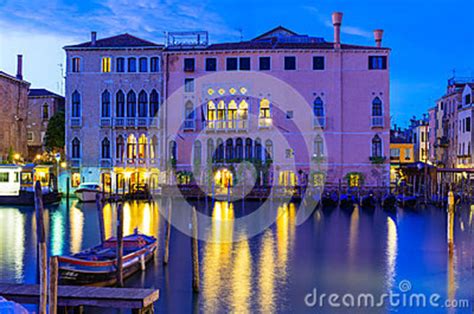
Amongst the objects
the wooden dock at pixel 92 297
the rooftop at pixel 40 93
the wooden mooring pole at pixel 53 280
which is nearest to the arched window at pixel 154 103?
the rooftop at pixel 40 93

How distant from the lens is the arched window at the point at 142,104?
28.4 m

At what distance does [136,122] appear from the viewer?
2838 centimetres

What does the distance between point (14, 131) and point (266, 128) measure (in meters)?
14.4

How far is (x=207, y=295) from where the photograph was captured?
959 cm

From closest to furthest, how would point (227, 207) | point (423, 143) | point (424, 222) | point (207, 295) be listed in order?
point (207, 295) < point (424, 222) < point (227, 207) < point (423, 143)

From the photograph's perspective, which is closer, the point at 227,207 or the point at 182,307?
the point at 182,307

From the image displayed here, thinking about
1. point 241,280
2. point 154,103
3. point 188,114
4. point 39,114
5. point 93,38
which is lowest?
point 241,280

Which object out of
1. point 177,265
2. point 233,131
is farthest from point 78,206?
point 177,265

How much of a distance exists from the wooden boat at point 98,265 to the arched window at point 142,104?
17.3m

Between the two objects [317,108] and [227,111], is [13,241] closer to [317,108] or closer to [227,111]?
[227,111]

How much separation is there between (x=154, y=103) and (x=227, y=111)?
3.17 m

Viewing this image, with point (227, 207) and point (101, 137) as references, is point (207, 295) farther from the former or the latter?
point (101, 137)

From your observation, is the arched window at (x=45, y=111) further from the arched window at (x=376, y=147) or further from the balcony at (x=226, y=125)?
the arched window at (x=376, y=147)

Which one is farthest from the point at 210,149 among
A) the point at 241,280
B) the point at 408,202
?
the point at 241,280
